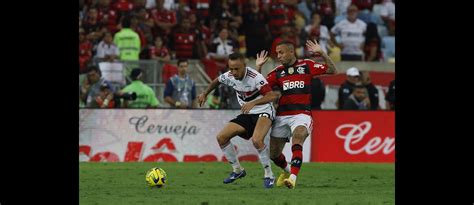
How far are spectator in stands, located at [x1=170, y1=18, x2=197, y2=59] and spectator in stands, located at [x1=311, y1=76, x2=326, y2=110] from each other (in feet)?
12.1

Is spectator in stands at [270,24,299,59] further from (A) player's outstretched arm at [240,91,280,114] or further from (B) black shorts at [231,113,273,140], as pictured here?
(A) player's outstretched arm at [240,91,280,114]

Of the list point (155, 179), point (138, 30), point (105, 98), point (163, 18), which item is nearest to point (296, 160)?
point (155, 179)

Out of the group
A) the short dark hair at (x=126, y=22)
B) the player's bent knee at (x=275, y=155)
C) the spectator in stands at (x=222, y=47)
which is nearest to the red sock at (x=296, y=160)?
the player's bent knee at (x=275, y=155)

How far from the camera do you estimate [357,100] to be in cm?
2384

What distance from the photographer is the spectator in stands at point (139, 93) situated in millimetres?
23469

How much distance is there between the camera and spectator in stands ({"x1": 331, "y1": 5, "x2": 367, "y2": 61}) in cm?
2708

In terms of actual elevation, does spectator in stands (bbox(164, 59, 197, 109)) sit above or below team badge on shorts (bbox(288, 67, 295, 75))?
below

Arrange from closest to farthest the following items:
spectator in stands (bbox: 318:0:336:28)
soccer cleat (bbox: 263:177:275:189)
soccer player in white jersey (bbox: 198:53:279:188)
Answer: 1. soccer cleat (bbox: 263:177:275:189)
2. soccer player in white jersey (bbox: 198:53:279:188)
3. spectator in stands (bbox: 318:0:336:28)

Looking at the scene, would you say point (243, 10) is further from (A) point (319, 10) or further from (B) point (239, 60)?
(B) point (239, 60)

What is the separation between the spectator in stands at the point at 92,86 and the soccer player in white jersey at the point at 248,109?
7662 mm

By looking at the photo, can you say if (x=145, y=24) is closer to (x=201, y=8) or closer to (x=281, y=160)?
(x=201, y=8)

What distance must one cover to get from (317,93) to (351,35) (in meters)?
3.69

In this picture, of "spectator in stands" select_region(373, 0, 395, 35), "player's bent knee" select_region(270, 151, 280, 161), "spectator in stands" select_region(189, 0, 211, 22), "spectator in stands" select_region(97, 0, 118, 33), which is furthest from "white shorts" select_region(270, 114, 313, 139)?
"spectator in stands" select_region(373, 0, 395, 35)
